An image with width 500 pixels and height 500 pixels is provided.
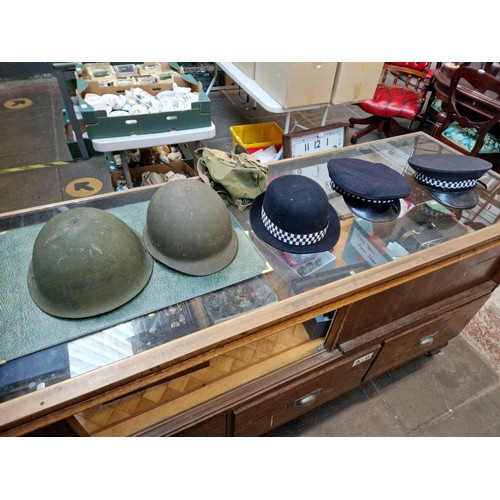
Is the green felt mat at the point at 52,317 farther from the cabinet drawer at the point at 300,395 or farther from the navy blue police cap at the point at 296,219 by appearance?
the cabinet drawer at the point at 300,395

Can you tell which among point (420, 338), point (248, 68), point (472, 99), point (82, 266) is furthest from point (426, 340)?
point (248, 68)

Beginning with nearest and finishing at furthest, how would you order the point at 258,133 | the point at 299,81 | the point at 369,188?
the point at 369,188
the point at 299,81
the point at 258,133

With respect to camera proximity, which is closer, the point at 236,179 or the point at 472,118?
the point at 236,179

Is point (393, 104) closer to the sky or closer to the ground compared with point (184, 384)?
closer to the sky

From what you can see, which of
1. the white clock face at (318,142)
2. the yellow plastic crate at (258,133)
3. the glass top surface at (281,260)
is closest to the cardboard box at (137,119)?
the yellow plastic crate at (258,133)

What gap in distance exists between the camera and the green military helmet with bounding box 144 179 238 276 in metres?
1.02

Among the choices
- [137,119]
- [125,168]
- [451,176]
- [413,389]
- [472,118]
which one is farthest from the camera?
[472,118]

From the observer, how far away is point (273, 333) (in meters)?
1.03

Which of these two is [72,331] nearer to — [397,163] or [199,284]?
[199,284]

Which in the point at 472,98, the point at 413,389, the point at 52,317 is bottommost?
the point at 413,389

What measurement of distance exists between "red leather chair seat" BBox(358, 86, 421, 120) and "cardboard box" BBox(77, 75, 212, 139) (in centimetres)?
199

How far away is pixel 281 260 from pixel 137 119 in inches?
61.4

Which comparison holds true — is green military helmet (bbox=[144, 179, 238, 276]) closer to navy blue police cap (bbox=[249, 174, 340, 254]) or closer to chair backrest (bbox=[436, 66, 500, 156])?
navy blue police cap (bbox=[249, 174, 340, 254])

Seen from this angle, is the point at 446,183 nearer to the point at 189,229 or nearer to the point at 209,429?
the point at 189,229
